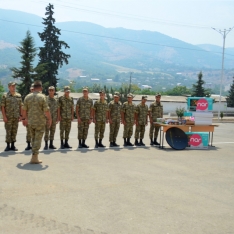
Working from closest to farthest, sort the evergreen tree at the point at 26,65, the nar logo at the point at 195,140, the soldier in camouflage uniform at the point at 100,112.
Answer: the soldier in camouflage uniform at the point at 100,112 → the nar logo at the point at 195,140 → the evergreen tree at the point at 26,65

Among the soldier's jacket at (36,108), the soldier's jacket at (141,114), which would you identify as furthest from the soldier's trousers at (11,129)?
the soldier's jacket at (141,114)

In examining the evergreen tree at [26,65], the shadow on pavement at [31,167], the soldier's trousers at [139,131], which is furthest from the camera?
the evergreen tree at [26,65]

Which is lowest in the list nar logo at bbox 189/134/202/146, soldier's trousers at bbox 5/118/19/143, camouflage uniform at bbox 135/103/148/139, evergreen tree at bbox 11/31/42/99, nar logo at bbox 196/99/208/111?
nar logo at bbox 189/134/202/146

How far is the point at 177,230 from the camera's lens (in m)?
4.95

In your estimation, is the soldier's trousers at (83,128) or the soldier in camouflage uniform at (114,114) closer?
the soldier's trousers at (83,128)

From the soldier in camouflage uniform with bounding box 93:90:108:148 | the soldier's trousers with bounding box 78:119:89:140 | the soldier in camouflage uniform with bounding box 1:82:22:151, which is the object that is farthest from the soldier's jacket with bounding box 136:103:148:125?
the soldier in camouflage uniform with bounding box 1:82:22:151

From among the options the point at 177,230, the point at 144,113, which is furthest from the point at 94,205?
the point at 144,113

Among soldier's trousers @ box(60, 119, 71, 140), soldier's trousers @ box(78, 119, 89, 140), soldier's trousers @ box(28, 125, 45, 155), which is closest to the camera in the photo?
soldier's trousers @ box(28, 125, 45, 155)

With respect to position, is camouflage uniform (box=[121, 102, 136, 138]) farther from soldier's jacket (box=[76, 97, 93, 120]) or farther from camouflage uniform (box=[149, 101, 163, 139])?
soldier's jacket (box=[76, 97, 93, 120])

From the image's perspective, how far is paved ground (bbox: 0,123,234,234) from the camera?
505 centimetres

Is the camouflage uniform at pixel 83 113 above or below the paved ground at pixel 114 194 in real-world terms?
above

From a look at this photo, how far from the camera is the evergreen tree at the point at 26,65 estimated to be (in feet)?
107

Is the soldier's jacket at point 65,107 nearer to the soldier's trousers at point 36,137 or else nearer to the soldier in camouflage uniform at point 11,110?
the soldier in camouflage uniform at point 11,110

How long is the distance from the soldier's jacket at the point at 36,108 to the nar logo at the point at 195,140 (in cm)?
579
